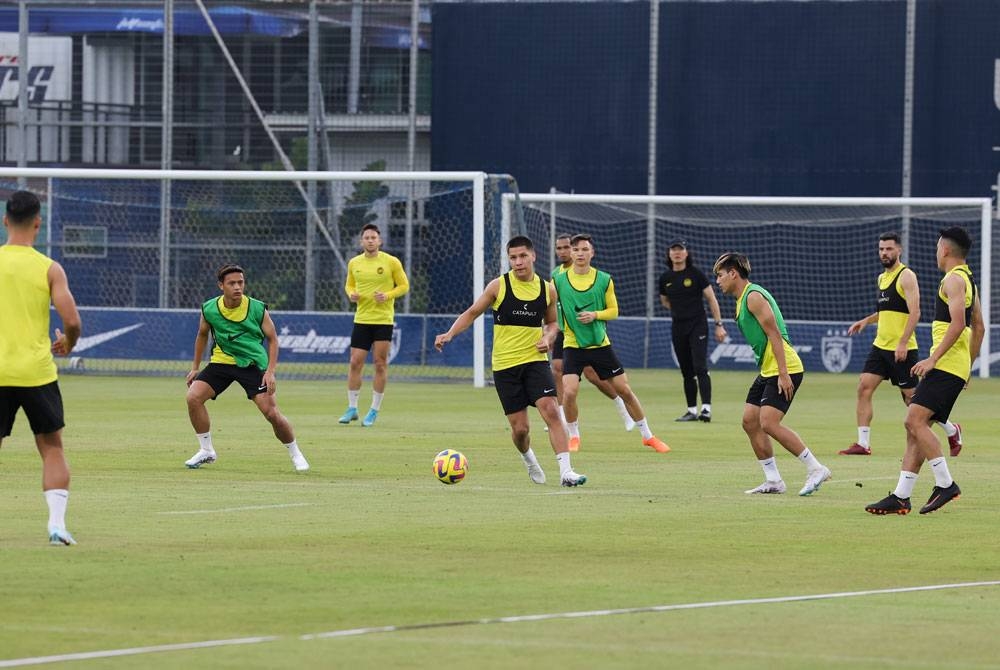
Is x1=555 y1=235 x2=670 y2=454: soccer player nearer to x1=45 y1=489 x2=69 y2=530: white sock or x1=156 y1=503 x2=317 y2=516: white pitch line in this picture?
x1=156 y1=503 x2=317 y2=516: white pitch line

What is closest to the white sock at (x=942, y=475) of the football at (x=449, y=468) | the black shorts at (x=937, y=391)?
the black shorts at (x=937, y=391)

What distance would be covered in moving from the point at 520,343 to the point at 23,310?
18.9 ft

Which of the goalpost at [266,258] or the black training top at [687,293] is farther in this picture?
the goalpost at [266,258]

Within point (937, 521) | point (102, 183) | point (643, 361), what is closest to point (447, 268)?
point (643, 361)

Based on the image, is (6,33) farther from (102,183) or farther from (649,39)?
(649,39)

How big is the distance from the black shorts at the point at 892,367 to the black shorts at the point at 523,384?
5095mm

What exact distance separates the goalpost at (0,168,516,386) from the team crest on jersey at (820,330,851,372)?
7198mm

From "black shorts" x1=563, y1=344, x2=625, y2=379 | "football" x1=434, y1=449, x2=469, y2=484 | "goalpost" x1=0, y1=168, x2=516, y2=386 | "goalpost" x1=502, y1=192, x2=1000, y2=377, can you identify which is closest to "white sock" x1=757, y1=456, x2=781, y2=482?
"football" x1=434, y1=449, x2=469, y2=484

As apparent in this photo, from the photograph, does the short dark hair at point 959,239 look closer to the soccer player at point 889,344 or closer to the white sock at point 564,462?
the white sock at point 564,462

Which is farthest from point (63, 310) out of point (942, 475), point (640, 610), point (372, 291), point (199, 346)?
point (372, 291)

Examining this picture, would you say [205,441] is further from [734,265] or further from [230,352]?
[734,265]

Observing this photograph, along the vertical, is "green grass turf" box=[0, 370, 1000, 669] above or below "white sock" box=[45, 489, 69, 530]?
below

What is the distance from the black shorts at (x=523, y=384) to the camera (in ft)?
51.2

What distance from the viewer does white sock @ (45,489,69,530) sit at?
36.0 feet
